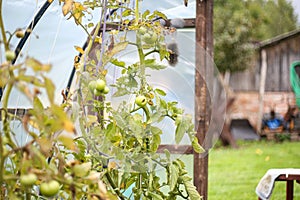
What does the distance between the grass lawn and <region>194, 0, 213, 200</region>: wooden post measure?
1710 mm

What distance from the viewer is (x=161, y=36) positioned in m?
1.51

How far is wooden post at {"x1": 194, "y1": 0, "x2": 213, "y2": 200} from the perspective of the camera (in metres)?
2.79

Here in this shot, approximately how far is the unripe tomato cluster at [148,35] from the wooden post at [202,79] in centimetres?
132

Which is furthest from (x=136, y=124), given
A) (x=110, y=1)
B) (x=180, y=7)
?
(x=180, y=7)

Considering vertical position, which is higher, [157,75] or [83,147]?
[157,75]

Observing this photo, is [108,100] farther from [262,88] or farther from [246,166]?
[262,88]

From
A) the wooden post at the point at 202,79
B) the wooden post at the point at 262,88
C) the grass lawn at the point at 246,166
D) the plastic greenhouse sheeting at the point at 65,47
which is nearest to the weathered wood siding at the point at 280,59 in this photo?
the wooden post at the point at 262,88

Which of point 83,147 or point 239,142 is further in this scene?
point 239,142

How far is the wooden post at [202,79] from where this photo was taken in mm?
2791

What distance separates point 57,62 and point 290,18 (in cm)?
1528

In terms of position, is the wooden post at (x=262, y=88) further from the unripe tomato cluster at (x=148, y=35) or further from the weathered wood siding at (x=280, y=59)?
the unripe tomato cluster at (x=148, y=35)

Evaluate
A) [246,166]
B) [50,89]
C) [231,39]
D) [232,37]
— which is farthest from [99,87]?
[232,37]

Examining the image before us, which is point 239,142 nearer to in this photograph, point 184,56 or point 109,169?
point 184,56

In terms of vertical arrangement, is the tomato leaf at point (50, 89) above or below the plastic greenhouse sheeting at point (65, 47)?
below
